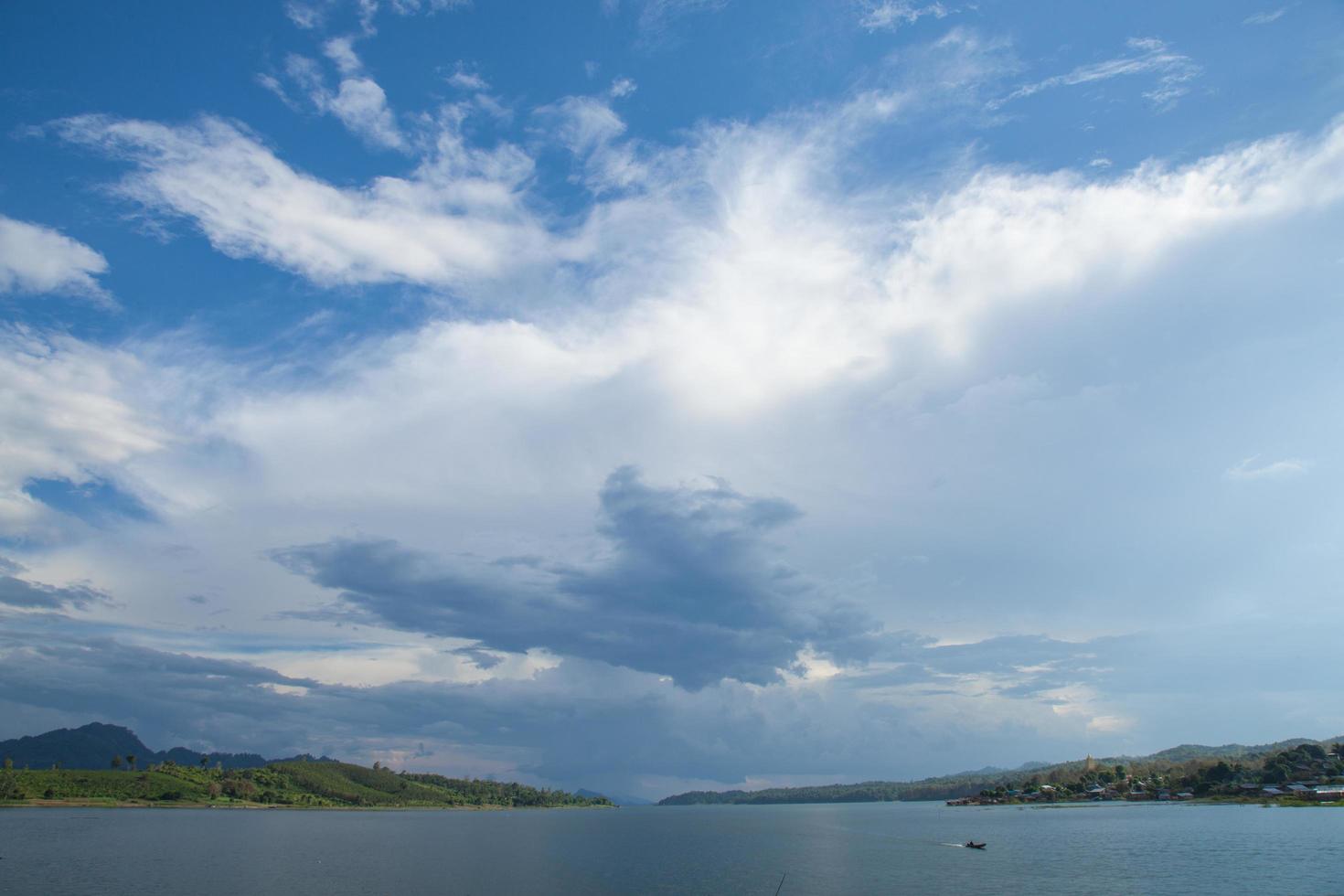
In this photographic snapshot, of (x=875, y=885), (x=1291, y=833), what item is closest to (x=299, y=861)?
(x=875, y=885)

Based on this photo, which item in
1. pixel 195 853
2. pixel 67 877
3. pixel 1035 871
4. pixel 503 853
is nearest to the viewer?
pixel 67 877

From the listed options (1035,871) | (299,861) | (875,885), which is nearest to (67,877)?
(299,861)

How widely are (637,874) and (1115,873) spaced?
75.0m

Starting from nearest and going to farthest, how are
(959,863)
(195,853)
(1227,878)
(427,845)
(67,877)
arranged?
1. (1227,878)
2. (67,877)
3. (959,863)
4. (195,853)
5. (427,845)

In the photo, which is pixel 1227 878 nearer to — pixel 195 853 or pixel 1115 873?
pixel 1115 873

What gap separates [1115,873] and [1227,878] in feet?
49.0

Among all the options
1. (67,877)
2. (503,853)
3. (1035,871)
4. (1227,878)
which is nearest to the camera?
(1227,878)

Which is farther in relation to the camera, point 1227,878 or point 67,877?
point 67,877

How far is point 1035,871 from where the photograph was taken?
124 metres

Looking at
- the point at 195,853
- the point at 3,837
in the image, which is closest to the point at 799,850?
the point at 195,853

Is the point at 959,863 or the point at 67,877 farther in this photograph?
the point at 959,863

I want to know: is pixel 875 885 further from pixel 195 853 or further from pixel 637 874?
pixel 195 853

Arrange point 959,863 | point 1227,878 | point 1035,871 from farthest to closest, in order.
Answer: point 959,863 < point 1035,871 < point 1227,878

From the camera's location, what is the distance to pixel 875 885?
113250 mm
